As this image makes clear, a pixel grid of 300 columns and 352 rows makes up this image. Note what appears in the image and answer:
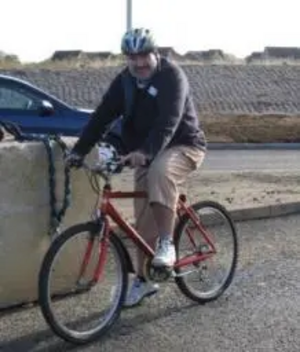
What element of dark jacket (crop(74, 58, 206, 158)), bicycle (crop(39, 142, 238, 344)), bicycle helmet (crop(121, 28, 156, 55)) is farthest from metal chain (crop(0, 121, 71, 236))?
bicycle helmet (crop(121, 28, 156, 55))

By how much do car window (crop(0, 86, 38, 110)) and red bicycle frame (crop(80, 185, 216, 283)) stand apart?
8.49 meters

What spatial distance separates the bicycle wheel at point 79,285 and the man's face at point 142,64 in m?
1.01

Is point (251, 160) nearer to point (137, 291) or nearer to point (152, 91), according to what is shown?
point (137, 291)

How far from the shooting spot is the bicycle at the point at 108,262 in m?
5.91

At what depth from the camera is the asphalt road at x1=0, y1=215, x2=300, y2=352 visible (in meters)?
5.88

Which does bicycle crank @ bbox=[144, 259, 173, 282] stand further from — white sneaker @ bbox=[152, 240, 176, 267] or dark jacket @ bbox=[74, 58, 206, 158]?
dark jacket @ bbox=[74, 58, 206, 158]

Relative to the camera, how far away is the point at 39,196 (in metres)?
6.59

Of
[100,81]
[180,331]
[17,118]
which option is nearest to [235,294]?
[180,331]

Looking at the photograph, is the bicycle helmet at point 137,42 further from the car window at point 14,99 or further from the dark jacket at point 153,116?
the car window at point 14,99

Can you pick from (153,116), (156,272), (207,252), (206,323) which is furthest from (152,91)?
(206,323)

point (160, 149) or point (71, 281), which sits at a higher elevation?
point (160, 149)

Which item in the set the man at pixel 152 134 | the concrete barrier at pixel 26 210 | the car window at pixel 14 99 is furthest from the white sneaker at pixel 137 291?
the car window at pixel 14 99

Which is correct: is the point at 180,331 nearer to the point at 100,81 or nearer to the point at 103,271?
the point at 103,271

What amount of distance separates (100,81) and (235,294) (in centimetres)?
3025
